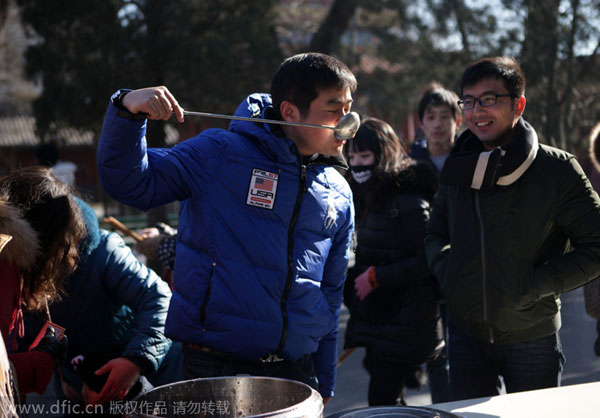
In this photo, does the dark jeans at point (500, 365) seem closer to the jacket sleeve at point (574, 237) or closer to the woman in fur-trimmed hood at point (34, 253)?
the jacket sleeve at point (574, 237)

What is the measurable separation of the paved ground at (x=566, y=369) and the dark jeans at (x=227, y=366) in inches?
72.5

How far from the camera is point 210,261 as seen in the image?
195cm

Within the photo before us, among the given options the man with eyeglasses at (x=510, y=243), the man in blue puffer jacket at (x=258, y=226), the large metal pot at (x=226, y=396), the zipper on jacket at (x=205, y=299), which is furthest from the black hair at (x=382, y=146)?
the large metal pot at (x=226, y=396)

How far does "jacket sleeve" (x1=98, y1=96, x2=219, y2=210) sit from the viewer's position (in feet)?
5.54

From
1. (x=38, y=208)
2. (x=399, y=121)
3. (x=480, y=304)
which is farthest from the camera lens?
(x=399, y=121)

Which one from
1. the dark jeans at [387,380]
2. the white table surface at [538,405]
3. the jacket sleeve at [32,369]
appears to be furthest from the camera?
the dark jeans at [387,380]

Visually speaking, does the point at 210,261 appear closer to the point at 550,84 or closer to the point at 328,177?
the point at 328,177

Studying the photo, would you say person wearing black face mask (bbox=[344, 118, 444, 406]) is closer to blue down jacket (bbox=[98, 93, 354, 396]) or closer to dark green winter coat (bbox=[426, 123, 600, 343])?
dark green winter coat (bbox=[426, 123, 600, 343])

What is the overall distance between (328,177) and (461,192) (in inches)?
25.2

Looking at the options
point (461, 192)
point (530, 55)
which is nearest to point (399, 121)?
point (530, 55)

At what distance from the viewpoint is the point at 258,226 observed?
1.98 meters

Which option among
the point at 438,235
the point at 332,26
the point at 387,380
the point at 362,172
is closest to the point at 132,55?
the point at 332,26

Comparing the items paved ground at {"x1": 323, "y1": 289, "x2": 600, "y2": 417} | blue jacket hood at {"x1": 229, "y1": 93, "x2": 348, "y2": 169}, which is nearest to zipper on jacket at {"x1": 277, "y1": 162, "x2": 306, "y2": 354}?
blue jacket hood at {"x1": 229, "y1": 93, "x2": 348, "y2": 169}

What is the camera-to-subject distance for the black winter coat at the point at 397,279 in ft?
10.3
